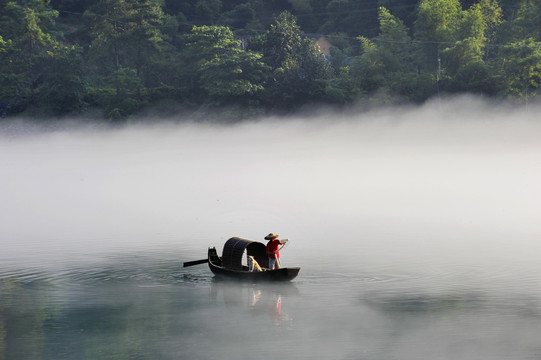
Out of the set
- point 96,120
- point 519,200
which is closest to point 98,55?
point 96,120

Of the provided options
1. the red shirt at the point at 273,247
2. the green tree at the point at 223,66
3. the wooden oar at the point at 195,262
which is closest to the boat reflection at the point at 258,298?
the red shirt at the point at 273,247

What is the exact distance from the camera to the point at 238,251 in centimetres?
3148

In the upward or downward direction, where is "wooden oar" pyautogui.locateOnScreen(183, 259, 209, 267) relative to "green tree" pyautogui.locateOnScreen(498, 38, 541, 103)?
downward

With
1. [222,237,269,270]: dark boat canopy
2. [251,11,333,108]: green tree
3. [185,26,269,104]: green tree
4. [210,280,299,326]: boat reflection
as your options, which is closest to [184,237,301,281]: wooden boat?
[222,237,269,270]: dark boat canopy

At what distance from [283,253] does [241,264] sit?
6.20 metres

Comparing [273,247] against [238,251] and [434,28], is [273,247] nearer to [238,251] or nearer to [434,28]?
[238,251]

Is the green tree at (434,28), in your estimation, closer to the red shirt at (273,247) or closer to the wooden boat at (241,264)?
the wooden boat at (241,264)

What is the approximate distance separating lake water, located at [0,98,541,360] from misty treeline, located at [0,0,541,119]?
6.78 metres

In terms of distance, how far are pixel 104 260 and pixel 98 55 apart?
67.8 meters

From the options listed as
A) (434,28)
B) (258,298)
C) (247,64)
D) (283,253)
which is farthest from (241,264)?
(434,28)

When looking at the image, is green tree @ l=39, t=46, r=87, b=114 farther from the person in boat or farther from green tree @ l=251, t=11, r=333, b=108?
the person in boat

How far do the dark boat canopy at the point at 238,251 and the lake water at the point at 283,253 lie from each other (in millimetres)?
995

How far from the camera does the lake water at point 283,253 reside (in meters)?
23.9

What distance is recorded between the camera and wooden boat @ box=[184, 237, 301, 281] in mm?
30375
